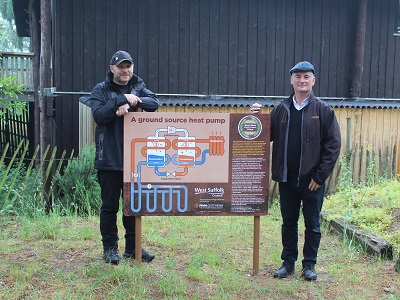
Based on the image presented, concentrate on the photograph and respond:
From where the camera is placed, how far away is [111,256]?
452 cm

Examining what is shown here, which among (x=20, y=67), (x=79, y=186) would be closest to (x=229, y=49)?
(x=20, y=67)

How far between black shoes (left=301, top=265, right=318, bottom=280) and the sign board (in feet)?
2.26

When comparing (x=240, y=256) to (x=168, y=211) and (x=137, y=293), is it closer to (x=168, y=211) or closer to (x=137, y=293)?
(x=168, y=211)

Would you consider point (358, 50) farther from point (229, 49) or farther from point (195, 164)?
point (195, 164)

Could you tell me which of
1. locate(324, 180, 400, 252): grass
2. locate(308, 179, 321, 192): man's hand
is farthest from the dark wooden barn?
locate(308, 179, 321, 192): man's hand

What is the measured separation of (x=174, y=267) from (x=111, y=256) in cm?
63

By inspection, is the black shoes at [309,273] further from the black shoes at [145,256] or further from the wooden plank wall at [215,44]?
the wooden plank wall at [215,44]

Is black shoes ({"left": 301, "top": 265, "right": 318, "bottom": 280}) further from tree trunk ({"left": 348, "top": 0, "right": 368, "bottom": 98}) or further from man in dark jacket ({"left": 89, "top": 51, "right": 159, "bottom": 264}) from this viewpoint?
tree trunk ({"left": 348, "top": 0, "right": 368, "bottom": 98})

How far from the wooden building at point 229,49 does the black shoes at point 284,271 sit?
631cm

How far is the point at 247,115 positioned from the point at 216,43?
7722mm

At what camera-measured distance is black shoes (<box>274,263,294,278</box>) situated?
4.52 meters

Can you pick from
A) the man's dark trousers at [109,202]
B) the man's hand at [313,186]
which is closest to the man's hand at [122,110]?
the man's dark trousers at [109,202]

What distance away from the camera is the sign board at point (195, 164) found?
4.34 metres

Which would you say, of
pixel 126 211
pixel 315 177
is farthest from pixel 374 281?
pixel 126 211
